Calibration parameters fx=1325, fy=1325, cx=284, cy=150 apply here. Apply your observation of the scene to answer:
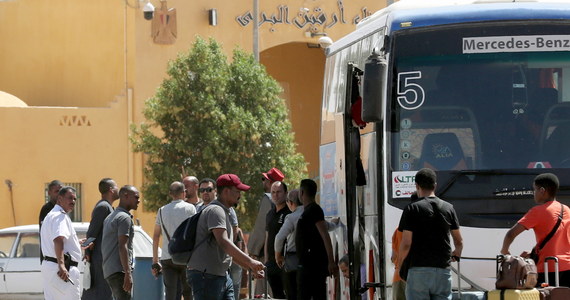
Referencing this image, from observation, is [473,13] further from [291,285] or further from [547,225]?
[291,285]

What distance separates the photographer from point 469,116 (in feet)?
37.3

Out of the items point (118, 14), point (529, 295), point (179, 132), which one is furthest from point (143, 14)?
point (529, 295)

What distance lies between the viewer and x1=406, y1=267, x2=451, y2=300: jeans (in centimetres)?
1059

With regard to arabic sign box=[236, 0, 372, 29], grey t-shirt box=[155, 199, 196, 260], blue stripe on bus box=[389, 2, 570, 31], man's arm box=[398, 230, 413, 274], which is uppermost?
arabic sign box=[236, 0, 372, 29]

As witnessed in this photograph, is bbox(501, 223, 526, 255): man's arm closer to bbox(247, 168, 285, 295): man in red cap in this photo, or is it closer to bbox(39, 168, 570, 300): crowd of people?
bbox(39, 168, 570, 300): crowd of people

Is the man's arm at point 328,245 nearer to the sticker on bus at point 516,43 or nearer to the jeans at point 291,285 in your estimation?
the jeans at point 291,285

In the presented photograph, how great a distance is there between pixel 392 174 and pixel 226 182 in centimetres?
143

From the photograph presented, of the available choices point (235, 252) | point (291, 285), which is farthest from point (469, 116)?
point (291, 285)

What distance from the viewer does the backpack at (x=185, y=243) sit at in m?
11.3

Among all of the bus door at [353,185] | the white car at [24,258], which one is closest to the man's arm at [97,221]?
the bus door at [353,185]

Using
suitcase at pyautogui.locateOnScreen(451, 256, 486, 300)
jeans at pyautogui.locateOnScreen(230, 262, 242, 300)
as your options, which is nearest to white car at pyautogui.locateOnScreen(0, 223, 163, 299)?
jeans at pyautogui.locateOnScreen(230, 262, 242, 300)

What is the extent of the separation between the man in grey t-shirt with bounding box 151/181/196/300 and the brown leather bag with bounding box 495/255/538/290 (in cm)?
627

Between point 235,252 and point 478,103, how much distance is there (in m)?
2.47

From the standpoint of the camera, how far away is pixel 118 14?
37031 mm
